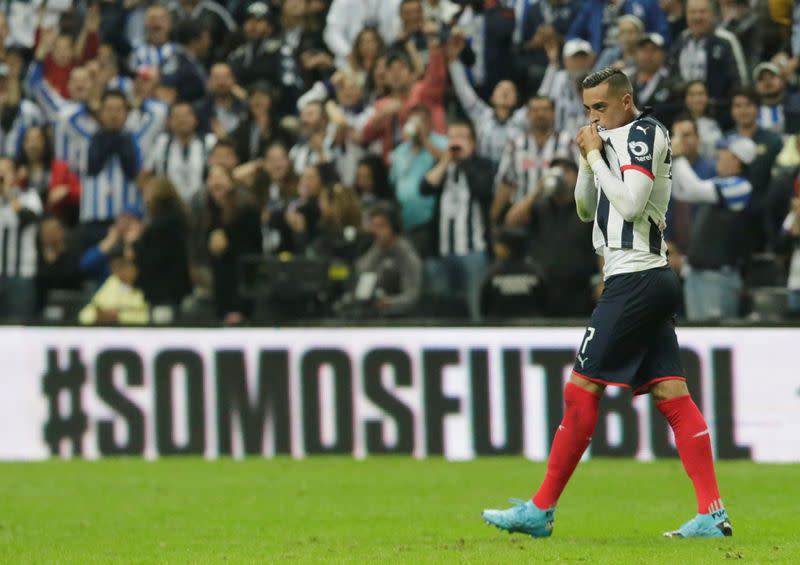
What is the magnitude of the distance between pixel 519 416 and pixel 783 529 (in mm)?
5106

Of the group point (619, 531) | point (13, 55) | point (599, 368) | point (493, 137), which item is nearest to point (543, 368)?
point (493, 137)

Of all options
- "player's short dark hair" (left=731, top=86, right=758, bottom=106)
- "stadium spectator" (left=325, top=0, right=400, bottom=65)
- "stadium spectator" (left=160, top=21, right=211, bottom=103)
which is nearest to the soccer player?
"player's short dark hair" (left=731, top=86, right=758, bottom=106)

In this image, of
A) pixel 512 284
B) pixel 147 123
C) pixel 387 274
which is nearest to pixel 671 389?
pixel 512 284

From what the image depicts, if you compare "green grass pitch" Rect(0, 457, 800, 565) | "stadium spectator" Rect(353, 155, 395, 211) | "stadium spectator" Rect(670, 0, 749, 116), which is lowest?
"green grass pitch" Rect(0, 457, 800, 565)

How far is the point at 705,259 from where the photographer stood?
1380 cm

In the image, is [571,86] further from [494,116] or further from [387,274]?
[387,274]

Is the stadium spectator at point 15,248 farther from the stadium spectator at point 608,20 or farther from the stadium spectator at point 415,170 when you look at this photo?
the stadium spectator at point 608,20

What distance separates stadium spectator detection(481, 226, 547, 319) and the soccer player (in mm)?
6364

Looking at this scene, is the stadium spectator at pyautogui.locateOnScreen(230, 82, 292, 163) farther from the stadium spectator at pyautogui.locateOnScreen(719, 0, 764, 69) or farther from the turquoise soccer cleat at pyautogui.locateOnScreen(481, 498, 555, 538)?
the turquoise soccer cleat at pyautogui.locateOnScreen(481, 498, 555, 538)

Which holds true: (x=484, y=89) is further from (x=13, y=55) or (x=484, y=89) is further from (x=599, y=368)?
(x=599, y=368)

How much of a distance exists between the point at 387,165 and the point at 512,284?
2471mm

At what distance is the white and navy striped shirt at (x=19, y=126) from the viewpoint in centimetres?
1794

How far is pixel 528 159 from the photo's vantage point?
49.5 feet

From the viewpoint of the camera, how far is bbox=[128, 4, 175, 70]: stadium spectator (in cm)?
1867
